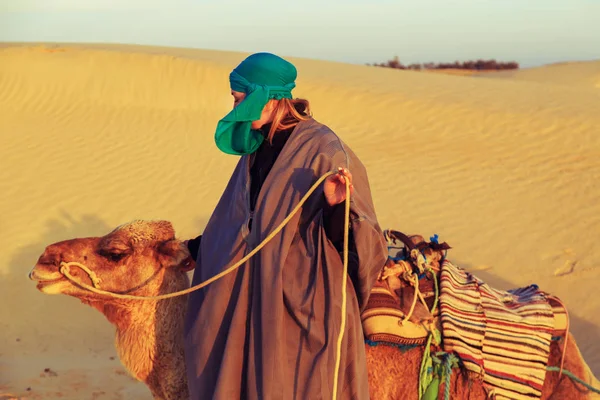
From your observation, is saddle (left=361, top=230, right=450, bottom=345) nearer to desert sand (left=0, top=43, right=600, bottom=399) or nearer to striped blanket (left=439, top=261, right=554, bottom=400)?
striped blanket (left=439, top=261, right=554, bottom=400)

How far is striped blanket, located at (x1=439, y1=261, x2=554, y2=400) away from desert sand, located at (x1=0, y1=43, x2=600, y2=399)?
3.56m

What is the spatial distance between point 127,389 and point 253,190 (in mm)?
3702

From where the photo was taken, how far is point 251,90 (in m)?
3.06

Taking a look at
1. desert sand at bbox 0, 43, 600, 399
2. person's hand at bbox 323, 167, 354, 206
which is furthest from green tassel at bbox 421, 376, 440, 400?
desert sand at bbox 0, 43, 600, 399

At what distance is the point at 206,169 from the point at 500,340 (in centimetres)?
993

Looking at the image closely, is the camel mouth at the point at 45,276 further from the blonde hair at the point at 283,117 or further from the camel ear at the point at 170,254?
the blonde hair at the point at 283,117

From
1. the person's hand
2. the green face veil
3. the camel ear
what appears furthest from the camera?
the camel ear

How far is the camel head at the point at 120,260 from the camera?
3.28m

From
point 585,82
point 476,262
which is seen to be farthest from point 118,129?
point 585,82

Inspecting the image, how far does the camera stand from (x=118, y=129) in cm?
1468

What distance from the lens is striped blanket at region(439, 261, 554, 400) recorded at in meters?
3.04

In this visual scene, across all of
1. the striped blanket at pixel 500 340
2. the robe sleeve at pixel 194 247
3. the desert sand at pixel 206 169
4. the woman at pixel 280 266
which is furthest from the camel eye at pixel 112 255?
the desert sand at pixel 206 169

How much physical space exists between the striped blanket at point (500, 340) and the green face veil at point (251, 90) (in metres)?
1.18

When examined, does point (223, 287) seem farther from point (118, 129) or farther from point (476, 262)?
point (118, 129)
